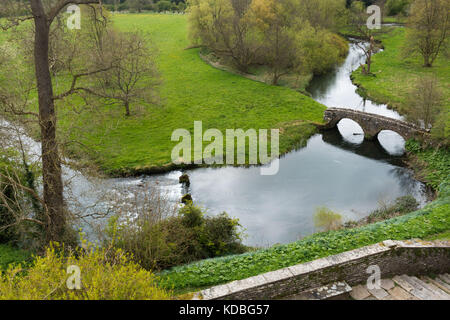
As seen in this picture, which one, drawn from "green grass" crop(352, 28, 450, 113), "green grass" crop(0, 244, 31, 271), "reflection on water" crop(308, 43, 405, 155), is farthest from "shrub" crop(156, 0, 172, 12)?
"green grass" crop(0, 244, 31, 271)

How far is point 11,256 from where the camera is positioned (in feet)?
45.3

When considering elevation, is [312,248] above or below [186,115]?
below

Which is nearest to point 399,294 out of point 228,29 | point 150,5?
point 228,29

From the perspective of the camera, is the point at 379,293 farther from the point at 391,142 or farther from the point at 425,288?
the point at 391,142

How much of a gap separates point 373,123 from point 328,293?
1977 centimetres

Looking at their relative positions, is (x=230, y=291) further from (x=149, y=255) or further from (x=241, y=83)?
(x=241, y=83)

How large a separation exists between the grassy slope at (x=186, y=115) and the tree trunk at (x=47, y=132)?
632 cm

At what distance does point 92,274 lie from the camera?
847cm

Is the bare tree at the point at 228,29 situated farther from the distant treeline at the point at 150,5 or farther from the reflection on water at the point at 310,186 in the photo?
the distant treeline at the point at 150,5

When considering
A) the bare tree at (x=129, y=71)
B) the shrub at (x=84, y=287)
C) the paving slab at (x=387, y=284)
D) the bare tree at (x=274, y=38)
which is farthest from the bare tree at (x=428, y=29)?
the shrub at (x=84, y=287)

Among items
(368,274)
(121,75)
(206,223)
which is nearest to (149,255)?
(206,223)

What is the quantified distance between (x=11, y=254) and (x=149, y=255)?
18.1ft

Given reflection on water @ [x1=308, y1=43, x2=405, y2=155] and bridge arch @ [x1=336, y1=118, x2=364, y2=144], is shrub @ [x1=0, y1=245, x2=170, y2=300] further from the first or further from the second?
bridge arch @ [x1=336, y1=118, x2=364, y2=144]
